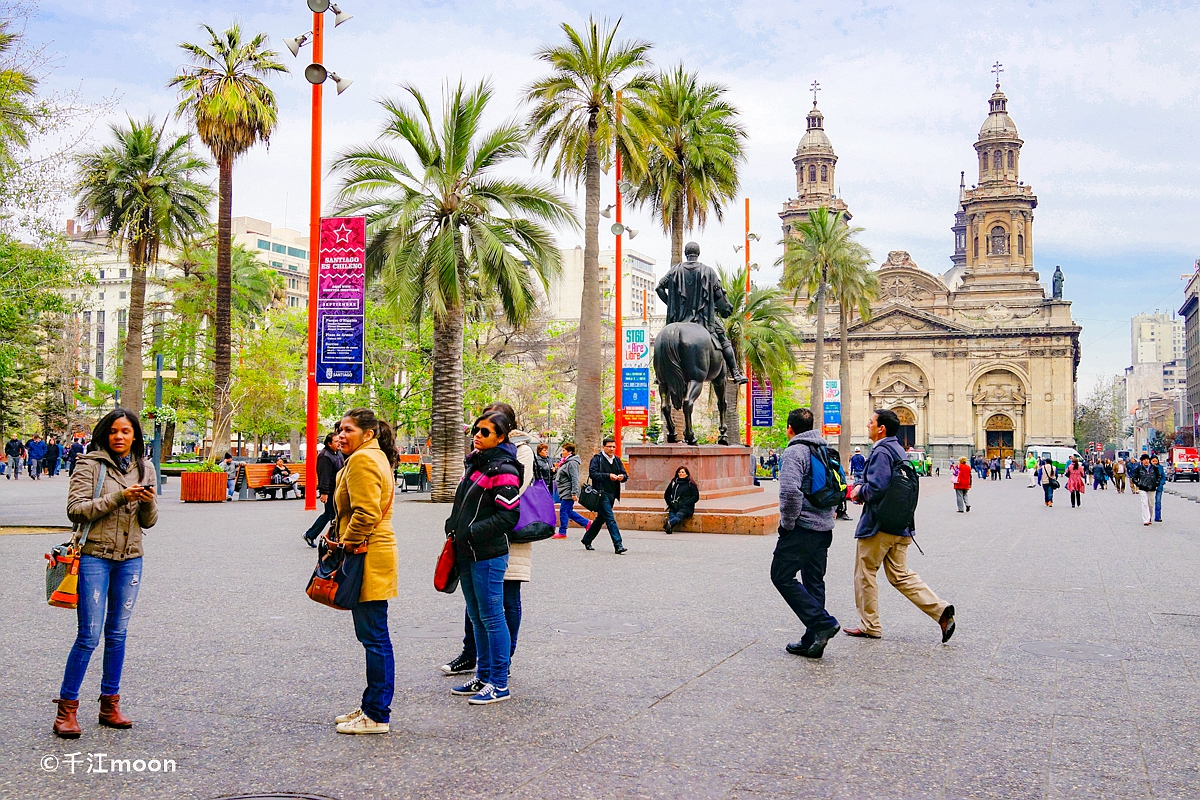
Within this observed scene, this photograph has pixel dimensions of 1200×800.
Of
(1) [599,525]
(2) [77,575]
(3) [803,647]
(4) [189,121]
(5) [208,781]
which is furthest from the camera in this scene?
(4) [189,121]

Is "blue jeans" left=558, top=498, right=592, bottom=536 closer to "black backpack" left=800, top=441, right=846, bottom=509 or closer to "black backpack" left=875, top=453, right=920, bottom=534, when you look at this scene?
"black backpack" left=875, top=453, right=920, bottom=534

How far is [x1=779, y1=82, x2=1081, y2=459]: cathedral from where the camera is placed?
8731cm

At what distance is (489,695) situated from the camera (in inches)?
211

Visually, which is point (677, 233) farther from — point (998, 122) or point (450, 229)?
point (998, 122)

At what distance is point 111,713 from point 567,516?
11489mm

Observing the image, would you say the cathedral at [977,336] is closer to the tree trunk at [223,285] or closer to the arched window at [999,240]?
the arched window at [999,240]

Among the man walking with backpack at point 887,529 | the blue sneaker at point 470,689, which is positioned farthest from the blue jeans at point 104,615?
the man walking with backpack at point 887,529

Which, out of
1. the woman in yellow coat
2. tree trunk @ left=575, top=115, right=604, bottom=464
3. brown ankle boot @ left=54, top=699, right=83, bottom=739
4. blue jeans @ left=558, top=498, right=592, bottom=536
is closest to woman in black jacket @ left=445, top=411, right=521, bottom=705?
the woman in yellow coat

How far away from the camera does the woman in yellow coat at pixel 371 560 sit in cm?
475

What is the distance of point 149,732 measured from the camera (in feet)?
15.7

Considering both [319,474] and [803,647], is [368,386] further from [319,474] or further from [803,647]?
[803,647]

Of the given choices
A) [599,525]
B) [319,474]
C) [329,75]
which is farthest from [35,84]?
[599,525]

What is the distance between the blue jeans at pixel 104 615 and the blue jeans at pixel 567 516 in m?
10.7

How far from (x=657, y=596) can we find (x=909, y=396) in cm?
8553
